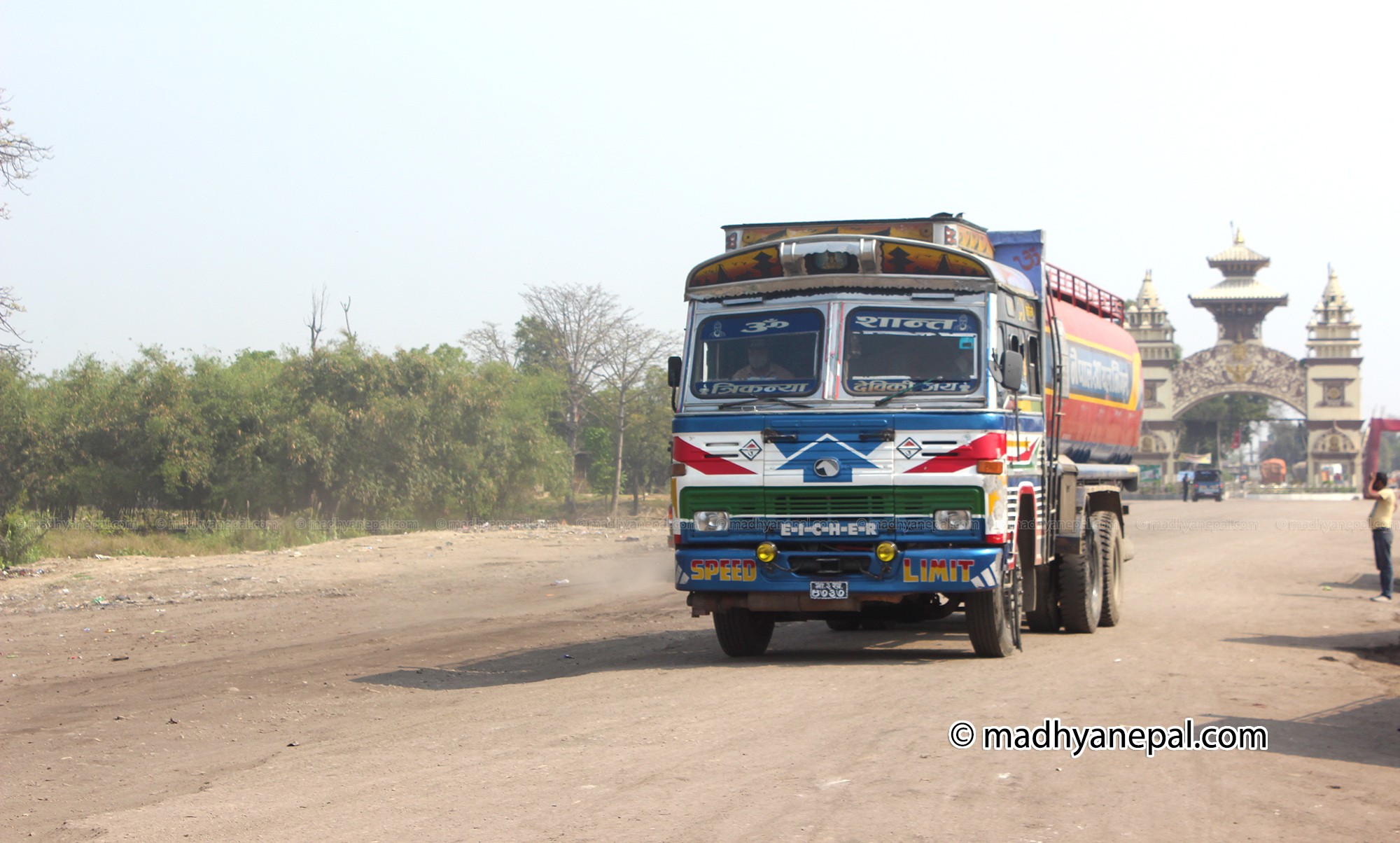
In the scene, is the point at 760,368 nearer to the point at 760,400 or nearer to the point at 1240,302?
the point at 760,400

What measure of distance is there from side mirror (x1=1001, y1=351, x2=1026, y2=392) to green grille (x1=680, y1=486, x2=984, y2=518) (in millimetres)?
948

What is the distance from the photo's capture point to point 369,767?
23.7 ft

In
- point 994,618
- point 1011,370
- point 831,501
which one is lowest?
point 994,618

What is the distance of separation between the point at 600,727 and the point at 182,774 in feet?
8.20

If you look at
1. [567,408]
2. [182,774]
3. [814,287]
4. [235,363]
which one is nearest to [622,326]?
[567,408]

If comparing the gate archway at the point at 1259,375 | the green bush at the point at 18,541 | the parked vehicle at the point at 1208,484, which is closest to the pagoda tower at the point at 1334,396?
the gate archway at the point at 1259,375

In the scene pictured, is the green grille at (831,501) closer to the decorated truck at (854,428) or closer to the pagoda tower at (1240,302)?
the decorated truck at (854,428)

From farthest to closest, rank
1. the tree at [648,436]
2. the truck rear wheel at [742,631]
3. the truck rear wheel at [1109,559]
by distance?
the tree at [648,436], the truck rear wheel at [1109,559], the truck rear wheel at [742,631]

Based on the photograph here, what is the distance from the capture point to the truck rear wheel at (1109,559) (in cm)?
1496

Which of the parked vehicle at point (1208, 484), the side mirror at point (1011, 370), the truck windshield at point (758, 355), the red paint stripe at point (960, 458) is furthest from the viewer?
the parked vehicle at point (1208, 484)

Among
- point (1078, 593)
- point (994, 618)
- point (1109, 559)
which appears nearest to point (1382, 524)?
point (1109, 559)

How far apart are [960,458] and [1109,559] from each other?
5.81 m

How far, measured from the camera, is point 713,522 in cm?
1083

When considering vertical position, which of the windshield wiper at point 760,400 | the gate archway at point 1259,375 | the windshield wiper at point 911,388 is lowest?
the windshield wiper at point 760,400
